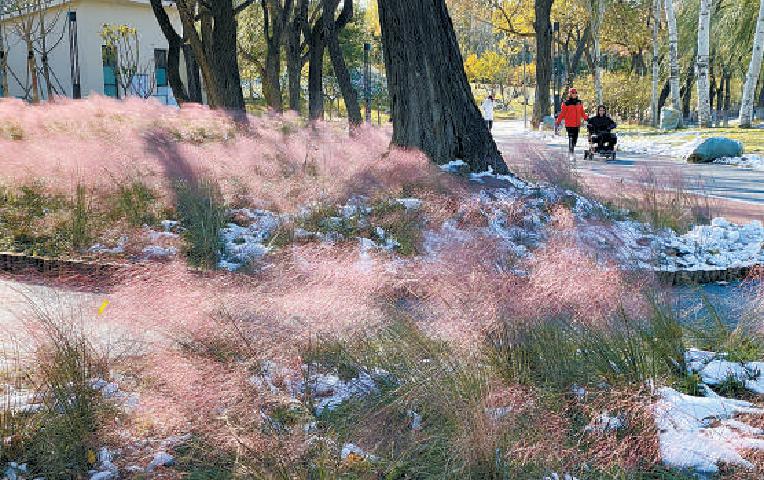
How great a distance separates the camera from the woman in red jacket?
19797 millimetres

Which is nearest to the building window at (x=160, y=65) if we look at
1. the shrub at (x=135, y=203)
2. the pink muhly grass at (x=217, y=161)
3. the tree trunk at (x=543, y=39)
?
the tree trunk at (x=543, y=39)

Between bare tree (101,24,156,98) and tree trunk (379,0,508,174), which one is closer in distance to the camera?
tree trunk (379,0,508,174)

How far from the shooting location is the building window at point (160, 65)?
34.4m

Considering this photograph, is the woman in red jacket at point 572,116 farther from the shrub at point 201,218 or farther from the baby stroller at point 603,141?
the shrub at point 201,218

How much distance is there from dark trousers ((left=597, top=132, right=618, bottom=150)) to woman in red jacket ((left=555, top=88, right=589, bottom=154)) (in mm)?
756

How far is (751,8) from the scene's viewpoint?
110ft

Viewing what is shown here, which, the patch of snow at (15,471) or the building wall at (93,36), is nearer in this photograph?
the patch of snow at (15,471)

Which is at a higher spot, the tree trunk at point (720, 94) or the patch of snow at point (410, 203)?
the tree trunk at point (720, 94)

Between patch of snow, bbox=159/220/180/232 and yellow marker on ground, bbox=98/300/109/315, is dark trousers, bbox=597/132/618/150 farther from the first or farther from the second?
yellow marker on ground, bbox=98/300/109/315


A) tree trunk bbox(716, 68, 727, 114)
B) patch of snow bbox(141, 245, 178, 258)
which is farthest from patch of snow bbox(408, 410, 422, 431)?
tree trunk bbox(716, 68, 727, 114)

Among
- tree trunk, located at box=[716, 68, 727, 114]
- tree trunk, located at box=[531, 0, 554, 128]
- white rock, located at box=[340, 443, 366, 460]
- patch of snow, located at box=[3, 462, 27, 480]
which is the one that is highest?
tree trunk, located at box=[531, 0, 554, 128]

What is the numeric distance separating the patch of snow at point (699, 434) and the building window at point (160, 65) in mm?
32835

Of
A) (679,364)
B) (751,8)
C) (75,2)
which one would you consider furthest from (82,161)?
(751,8)

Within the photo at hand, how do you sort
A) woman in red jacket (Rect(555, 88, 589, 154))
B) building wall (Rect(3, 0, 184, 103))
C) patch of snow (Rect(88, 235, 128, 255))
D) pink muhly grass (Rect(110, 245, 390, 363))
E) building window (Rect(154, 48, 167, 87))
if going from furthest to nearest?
building window (Rect(154, 48, 167, 87))
building wall (Rect(3, 0, 184, 103))
woman in red jacket (Rect(555, 88, 589, 154))
patch of snow (Rect(88, 235, 128, 255))
pink muhly grass (Rect(110, 245, 390, 363))
